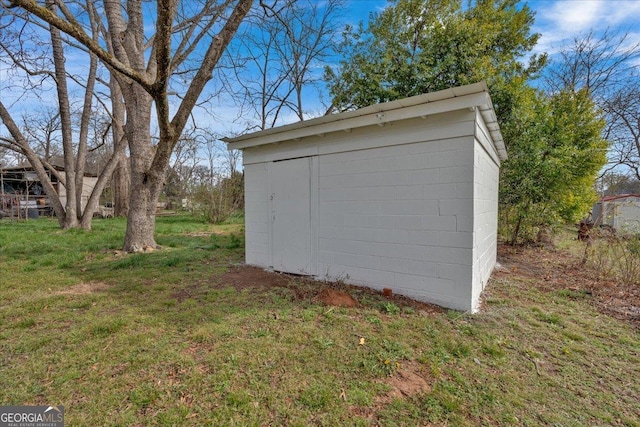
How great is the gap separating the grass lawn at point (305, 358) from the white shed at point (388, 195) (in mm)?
419

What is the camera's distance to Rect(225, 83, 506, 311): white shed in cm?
324

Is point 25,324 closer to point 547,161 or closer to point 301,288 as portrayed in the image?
point 301,288

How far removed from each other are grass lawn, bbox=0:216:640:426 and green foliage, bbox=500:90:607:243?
3.80 meters

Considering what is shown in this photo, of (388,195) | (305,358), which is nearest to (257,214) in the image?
(388,195)

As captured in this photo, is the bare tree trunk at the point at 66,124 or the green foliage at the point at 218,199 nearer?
the bare tree trunk at the point at 66,124

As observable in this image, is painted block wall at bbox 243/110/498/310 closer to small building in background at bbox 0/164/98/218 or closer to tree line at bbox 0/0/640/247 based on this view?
tree line at bbox 0/0/640/247

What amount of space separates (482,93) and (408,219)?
1.52 metres

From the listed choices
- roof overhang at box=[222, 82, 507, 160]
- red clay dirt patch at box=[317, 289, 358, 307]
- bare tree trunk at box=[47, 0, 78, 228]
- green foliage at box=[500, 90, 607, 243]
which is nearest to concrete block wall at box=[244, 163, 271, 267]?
roof overhang at box=[222, 82, 507, 160]

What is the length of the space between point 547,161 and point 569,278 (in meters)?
3.14

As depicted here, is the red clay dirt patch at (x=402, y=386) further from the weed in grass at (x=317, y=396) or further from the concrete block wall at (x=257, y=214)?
the concrete block wall at (x=257, y=214)

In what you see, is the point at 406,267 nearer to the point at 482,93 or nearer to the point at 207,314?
the point at 482,93

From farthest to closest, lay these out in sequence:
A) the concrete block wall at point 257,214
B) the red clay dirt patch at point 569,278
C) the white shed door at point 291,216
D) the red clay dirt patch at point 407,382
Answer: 1. the concrete block wall at point 257,214
2. the white shed door at point 291,216
3. the red clay dirt patch at point 569,278
4. the red clay dirt patch at point 407,382

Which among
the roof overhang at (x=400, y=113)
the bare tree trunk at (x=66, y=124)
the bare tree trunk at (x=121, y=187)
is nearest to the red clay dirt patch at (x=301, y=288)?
the roof overhang at (x=400, y=113)

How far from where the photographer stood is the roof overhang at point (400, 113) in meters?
3.04
